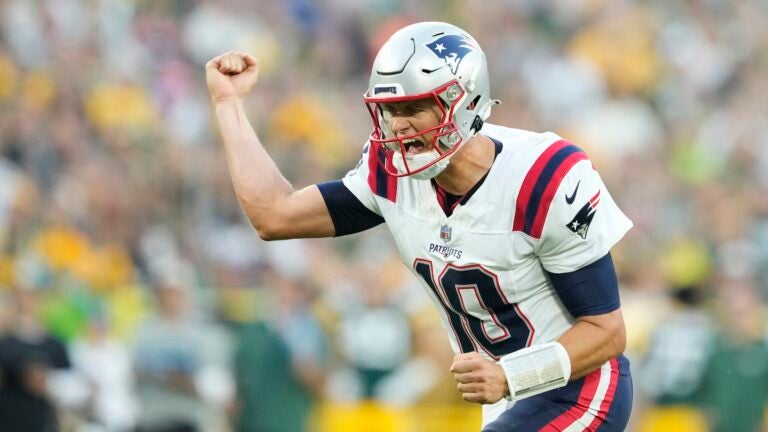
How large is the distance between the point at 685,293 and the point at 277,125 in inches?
196

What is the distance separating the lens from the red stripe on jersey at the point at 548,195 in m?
4.41

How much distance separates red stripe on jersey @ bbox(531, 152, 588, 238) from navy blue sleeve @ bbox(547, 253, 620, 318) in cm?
17

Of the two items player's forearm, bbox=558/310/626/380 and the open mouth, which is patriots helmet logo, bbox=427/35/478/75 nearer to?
the open mouth

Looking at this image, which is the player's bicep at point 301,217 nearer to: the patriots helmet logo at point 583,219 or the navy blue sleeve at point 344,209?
the navy blue sleeve at point 344,209

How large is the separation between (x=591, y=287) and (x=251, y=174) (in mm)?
1227

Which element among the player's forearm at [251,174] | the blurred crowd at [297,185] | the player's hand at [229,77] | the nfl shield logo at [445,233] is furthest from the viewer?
the blurred crowd at [297,185]

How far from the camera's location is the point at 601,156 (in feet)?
43.7

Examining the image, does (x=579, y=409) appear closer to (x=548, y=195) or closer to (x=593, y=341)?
(x=593, y=341)

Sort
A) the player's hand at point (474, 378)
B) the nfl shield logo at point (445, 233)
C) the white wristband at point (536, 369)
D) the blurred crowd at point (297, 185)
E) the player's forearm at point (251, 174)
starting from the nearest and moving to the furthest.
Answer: the player's hand at point (474, 378)
the white wristband at point (536, 369)
the nfl shield logo at point (445, 233)
the player's forearm at point (251, 174)
the blurred crowd at point (297, 185)

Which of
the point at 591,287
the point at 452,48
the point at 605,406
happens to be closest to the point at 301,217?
the point at 452,48

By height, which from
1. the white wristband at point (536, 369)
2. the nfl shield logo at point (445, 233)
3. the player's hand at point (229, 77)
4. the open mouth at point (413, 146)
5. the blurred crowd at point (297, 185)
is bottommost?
the blurred crowd at point (297, 185)

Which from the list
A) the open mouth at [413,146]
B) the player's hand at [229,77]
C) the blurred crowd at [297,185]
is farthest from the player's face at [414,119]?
the blurred crowd at [297,185]

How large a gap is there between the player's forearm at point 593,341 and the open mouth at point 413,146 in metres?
0.75

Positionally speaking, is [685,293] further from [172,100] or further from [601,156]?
[172,100]
